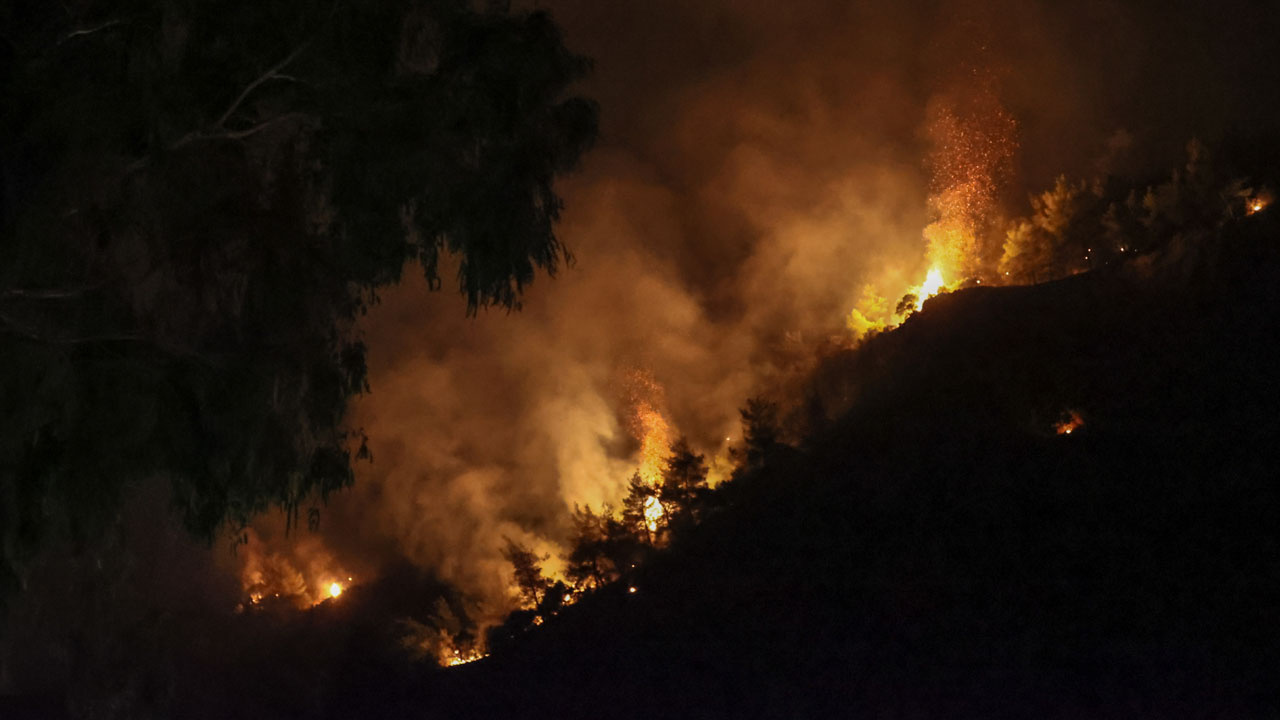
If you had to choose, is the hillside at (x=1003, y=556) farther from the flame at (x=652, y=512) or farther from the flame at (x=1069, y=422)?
the flame at (x=652, y=512)

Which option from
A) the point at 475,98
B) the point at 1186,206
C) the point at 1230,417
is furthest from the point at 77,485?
the point at 1186,206

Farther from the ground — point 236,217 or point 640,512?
point 640,512

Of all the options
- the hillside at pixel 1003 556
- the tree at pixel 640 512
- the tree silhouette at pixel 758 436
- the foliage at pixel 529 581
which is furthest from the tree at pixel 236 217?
the foliage at pixel 529 581

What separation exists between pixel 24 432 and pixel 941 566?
36.5 feet

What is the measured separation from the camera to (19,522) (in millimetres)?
8555

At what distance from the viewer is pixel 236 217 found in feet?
29.1

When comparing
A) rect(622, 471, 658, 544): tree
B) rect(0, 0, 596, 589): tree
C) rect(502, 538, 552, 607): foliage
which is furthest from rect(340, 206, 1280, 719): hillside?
rect(0, 0, 596, 589): tree

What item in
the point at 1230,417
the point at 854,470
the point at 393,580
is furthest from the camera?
the point at 393,580

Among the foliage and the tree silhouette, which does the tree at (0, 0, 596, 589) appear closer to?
the tree silhouette

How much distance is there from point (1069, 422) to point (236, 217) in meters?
14.6

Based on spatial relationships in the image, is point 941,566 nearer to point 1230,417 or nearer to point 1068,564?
point 1068,564

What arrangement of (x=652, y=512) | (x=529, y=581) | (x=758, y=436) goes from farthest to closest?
(x=529, y=581), (x=652, y=512), (x=758, y=436)

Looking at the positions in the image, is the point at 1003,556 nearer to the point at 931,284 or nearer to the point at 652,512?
the point at 652,512

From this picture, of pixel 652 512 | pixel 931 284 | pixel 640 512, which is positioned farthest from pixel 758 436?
pixel 931 284
